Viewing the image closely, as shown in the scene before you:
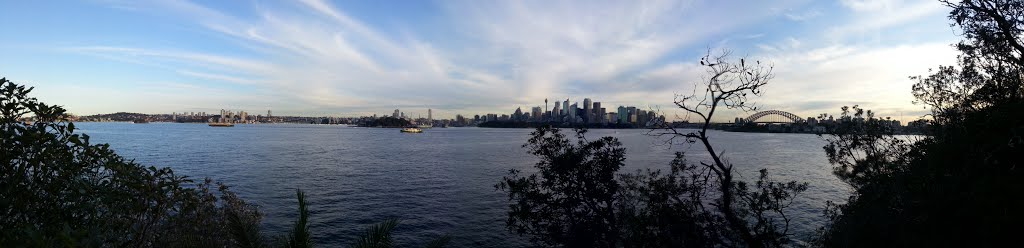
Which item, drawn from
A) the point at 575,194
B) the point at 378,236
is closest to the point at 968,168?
the point at 575,194

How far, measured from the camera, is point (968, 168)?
10812mm

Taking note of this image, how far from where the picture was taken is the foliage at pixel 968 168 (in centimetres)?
925

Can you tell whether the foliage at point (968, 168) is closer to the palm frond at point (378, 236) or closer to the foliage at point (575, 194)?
the foliage at point (575, 194)

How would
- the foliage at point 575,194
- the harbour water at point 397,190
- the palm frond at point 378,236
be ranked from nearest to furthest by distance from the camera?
1. the palm frond at point 378,236
2. the foliage at point 575,194
3. the harbour water at point 397,190

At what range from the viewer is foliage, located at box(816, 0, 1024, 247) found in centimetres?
925

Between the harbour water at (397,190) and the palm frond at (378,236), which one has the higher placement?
the palm frond at (378,236)

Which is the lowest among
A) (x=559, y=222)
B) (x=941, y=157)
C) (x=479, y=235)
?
(x=479, y=235)

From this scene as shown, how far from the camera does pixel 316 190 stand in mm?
39781

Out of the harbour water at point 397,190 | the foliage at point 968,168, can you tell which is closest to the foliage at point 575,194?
the harbour water at point 397,190

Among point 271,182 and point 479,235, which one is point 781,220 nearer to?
point 479,235

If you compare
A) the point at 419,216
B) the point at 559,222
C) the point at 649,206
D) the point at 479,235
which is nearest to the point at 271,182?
the point at 419,216

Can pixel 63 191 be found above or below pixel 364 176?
above

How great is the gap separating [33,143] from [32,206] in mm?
1079

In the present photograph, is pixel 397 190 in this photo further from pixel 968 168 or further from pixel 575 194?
pixel 968 168
